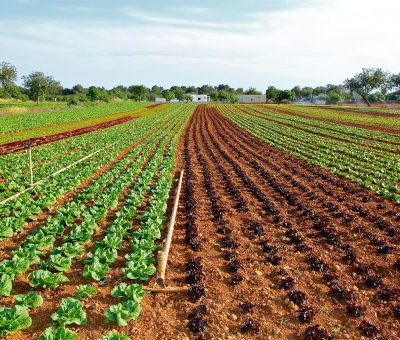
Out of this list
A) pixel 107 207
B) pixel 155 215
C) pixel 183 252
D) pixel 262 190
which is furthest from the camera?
pixel 262 190

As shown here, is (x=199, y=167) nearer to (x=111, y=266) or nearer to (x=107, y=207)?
(x=107, y=207)

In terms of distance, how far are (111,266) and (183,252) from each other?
1784mm

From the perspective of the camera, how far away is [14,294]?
7.16m

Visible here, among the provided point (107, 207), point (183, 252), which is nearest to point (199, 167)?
point (107, 207)

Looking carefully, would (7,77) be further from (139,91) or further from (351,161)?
(351,161)

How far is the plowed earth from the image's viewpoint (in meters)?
6.55

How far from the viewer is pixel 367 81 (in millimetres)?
124125

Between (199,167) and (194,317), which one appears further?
(199,167)

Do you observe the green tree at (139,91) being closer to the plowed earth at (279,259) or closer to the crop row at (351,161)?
the crop row at (351,161)

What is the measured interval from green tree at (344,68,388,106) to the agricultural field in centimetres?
11890

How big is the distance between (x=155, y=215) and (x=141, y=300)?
408 cm

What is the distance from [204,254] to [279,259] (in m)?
1.77

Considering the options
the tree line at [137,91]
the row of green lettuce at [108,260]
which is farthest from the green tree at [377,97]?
the row of green lettuce at [108,260]

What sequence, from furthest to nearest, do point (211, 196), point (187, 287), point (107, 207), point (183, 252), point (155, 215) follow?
point (211, 196) < point (107, 207) < point (155, 215) < point (183, 252) < point (187, 287)
